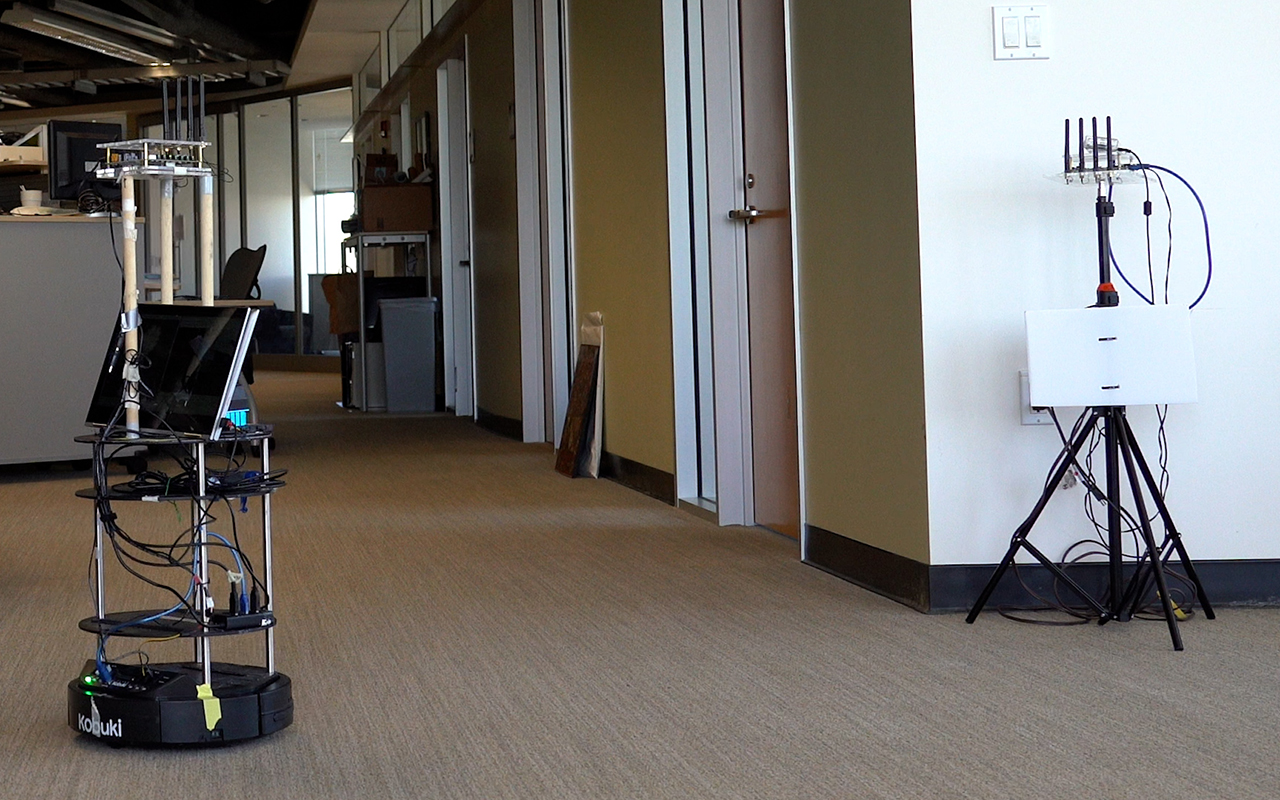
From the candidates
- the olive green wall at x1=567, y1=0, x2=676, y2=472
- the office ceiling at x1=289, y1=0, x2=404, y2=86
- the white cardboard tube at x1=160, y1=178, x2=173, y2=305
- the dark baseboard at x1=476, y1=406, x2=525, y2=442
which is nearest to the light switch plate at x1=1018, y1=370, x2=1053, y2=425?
the white cardboard tube at x1=160, y1=178, x2=173, y2=305

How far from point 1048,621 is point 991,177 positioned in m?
1.01

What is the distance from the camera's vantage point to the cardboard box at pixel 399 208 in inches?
392

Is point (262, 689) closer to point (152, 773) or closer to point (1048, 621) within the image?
point (152, 773)

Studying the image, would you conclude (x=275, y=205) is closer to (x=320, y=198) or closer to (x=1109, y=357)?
(x=320, y=198)

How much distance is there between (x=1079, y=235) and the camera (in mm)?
3152

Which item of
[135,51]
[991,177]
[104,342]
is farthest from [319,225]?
[991,177]

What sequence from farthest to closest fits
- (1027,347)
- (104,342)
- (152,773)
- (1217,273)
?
(104,342) → (1217,273) → (1027,347) → (152,773)

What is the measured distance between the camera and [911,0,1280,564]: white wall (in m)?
3.12

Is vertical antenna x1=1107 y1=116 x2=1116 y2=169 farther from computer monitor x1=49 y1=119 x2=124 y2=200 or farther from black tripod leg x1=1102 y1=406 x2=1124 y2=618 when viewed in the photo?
computer monitor x1=49 y1=119 x2=124 y2=200

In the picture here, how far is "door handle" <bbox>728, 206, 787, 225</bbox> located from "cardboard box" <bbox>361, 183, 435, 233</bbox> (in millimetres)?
5808

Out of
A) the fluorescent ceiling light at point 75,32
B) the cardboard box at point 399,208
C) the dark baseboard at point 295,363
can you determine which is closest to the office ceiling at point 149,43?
the fluorescent ceiling light at point 75,32

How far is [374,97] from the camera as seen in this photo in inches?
517

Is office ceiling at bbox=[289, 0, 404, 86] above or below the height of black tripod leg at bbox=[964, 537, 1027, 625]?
above

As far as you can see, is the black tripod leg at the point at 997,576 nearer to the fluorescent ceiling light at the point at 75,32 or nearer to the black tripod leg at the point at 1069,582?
the black tripod leg at the point at 1069,582
